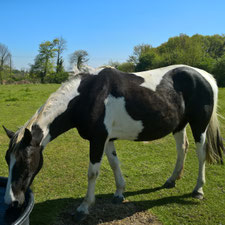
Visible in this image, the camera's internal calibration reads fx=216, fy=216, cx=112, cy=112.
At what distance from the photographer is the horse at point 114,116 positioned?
213 cm

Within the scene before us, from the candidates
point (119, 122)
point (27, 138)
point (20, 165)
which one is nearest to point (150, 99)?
point (119, 122)

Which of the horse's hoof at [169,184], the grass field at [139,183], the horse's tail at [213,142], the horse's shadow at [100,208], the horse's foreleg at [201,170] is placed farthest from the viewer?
the horse's hoof at [169,184]

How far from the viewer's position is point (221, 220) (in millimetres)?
2742

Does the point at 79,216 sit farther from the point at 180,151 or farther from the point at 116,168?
the point at 180,151

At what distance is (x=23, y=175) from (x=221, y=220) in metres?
A: 2.45

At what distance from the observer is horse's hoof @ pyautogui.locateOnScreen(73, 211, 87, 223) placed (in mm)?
2674

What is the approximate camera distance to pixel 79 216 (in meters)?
2.69

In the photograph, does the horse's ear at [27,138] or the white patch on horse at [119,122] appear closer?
the horse's ear at [27,138]

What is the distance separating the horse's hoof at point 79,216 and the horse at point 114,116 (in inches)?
0.5

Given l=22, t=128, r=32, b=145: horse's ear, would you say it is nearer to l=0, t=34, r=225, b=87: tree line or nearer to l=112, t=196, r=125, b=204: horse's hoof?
l=112, t=196, r=125, b=204: horse's hoof

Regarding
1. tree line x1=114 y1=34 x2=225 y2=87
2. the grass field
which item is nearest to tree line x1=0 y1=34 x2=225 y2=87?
tree line x1=114 y1=34 x2=225 y2=87

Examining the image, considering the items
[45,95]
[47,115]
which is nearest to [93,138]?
[47,115]

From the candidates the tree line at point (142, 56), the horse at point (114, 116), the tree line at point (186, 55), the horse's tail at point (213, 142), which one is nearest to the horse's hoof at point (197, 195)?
the horse at point (114, 116)

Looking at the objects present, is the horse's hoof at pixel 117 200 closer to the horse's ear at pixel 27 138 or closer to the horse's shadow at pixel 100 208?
the horse's shadow at pixel 100 208
